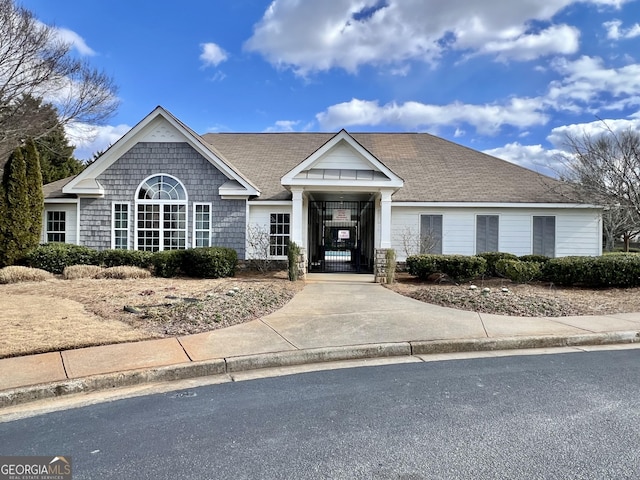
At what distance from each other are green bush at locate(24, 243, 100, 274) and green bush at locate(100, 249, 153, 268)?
0.28m

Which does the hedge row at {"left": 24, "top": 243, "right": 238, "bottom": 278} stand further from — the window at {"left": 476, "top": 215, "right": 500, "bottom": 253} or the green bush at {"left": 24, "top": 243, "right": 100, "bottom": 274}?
the window at {"left": 476, "top": 215, "right": 500, "bottom": 253}

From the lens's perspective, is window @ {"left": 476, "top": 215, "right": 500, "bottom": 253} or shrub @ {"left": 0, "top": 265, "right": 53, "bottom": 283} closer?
shrub @ {"left": 0, "top": 265, "right": 53, "bottom": 283}

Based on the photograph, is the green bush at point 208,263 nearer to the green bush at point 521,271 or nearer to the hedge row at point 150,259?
the hedge row at point 150,259

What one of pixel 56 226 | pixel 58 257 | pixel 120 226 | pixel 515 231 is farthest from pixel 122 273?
pixel 515 231

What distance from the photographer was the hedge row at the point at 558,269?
1134cm

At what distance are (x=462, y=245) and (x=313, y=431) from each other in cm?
1354

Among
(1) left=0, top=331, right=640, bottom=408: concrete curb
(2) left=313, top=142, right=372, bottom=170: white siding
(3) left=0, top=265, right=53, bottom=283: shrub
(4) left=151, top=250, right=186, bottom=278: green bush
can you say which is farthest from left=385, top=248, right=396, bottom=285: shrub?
(3) left=0, top=265, right=53, bottom=283: shrub

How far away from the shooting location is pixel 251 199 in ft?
50.6

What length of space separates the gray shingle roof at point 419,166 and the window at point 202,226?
2.18 meters

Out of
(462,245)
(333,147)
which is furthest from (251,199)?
(462,245)

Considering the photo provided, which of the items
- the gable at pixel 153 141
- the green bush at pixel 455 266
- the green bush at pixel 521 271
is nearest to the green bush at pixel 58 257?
Result: the gable at pixel 153 141

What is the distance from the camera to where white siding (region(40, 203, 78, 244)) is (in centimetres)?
1570

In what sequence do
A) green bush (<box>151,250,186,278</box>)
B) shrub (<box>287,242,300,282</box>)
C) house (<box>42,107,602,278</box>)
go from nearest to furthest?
shrub (<box>287,242,300,282</box>)
green bush (<box>151,250,186,278</box>)
house (<box>42,107,602,278</box>)

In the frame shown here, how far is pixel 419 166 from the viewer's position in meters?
18.4
